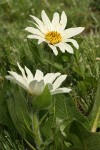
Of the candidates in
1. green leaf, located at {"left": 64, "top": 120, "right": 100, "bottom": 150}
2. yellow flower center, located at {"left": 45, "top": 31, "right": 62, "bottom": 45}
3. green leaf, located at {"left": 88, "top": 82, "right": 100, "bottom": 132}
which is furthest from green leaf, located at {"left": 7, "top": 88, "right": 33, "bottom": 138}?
yellow flower center, located at {"left": 45, "top": 31, "right": 62, "bottom": 45}

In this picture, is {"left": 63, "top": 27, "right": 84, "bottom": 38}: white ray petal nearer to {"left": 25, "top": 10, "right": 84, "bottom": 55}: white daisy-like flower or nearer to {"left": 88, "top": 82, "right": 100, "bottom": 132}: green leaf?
{"left": 25, "top": 10, "right": 84, "bottom": 55}: white daisy-like flower

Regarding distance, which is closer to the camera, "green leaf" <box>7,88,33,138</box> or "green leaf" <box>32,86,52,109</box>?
"green leaf" <box>32,86,52,109</box>

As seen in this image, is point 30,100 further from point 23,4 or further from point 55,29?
point 23,4

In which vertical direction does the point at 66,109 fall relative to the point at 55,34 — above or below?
below

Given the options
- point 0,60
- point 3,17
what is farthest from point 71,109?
point 3,17

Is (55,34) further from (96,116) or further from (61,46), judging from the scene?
(96,116)

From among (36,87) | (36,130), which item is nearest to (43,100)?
(36,87)
